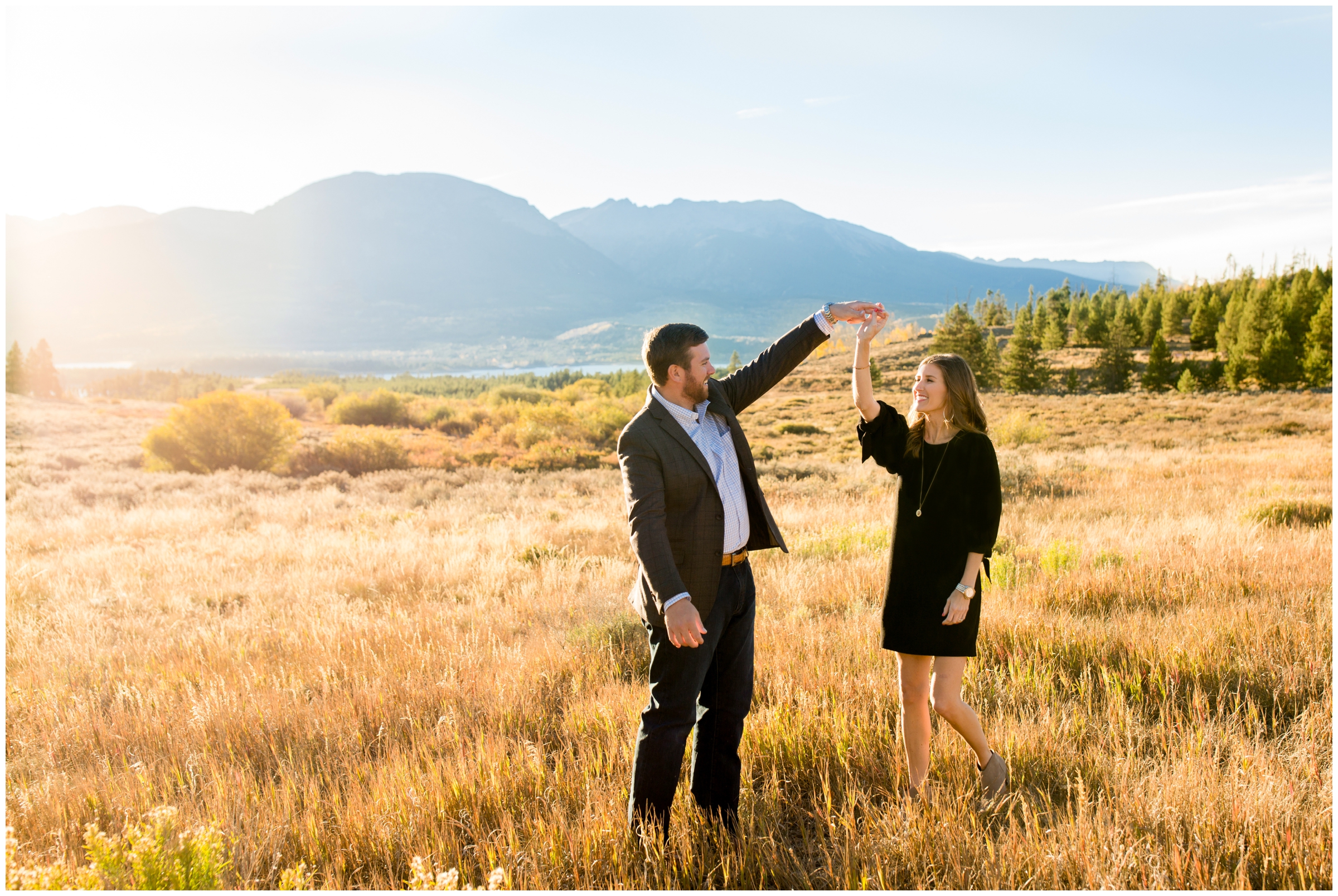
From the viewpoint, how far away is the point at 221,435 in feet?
81.9

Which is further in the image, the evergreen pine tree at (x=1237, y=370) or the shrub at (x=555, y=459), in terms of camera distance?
the evergreen pine tree at (x=1237, y=370)

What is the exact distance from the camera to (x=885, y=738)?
3.57 m

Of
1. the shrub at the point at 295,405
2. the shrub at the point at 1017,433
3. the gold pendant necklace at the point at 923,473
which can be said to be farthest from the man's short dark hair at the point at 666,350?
the shrub at the point at 295,405

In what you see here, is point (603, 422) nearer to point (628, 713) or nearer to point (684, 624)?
point (628, 713)

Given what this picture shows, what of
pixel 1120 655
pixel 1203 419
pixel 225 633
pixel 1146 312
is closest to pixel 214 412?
pixel 225 633

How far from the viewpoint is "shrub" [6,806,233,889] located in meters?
2.51

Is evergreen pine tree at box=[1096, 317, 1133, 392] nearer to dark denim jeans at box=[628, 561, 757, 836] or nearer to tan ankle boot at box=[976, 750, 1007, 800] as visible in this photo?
tan ankle boot at box=[976, 750, 1007, 800]

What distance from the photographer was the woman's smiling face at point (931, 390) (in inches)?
124

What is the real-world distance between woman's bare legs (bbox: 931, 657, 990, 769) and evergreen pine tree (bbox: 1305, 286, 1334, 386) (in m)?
59.2

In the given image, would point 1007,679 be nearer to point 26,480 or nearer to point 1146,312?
point 26,480

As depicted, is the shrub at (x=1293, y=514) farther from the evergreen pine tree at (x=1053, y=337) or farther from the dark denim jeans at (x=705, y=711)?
the evergreen pine tree at (x=1053, y=337)

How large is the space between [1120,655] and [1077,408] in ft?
149

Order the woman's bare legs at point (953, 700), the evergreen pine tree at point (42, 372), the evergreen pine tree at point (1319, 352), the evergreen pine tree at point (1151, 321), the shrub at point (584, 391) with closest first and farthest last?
the woman's bare legs at point (953, 700), the evergreen pine tree at point (1319, 352), the evergreen pine tree at point (42, 372), the shrub at point (584, 391), the evergreen pine tree at point (1151, 321)

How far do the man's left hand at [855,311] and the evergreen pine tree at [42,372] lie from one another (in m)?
66.7
